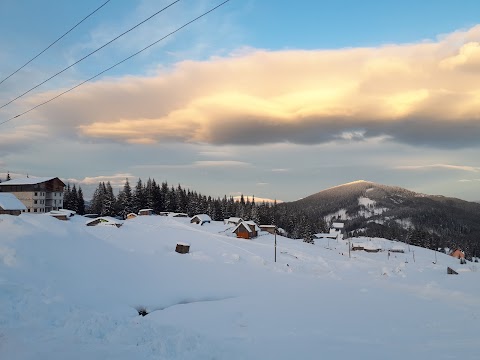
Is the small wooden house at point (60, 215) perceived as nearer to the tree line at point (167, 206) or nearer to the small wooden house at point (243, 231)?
the tree line at point (167, 206)

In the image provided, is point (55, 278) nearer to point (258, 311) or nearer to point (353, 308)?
point (258, 311)

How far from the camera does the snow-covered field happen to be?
14766 millimetres

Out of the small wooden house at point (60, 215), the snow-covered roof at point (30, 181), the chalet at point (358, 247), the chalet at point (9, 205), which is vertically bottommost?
the chalet at point (358, 247)

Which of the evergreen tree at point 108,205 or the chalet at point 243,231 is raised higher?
the evergreen tree at point 108,205

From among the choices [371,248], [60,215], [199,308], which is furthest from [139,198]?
[199,308]

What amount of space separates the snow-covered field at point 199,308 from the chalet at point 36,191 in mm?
62124

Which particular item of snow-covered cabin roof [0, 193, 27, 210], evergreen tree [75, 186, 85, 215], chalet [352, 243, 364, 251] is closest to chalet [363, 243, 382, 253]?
chalet [352, 243, 364, 251]

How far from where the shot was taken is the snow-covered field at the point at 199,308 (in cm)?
1477

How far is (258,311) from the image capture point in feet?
90.7

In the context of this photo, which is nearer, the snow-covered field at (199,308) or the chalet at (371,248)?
the snow-covered field at (199,308)

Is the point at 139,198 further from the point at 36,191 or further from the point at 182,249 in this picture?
the point at 182,249

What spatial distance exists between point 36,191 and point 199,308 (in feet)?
263

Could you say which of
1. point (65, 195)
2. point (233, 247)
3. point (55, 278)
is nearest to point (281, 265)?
point (233, 247)

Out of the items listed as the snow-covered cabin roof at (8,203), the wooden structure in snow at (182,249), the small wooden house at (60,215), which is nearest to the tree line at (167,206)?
the small wooden house at (60,215)
